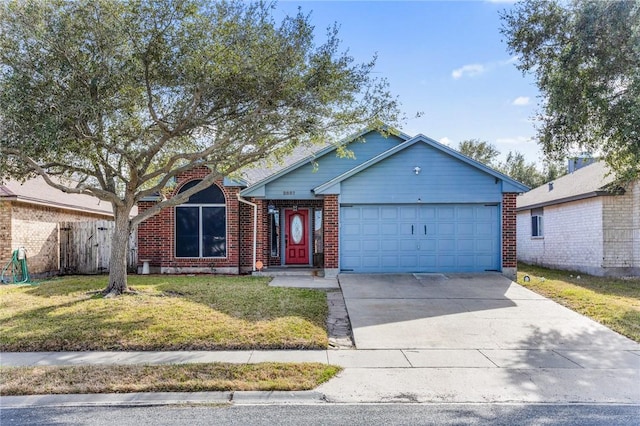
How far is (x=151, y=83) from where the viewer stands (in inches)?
390

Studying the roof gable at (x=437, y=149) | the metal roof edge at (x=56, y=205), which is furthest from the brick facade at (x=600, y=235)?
the metal roof edge at (x=56, y=205)

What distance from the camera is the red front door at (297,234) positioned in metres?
17.2

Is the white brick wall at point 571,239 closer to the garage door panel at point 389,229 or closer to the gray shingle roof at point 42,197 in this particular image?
the garage door panel at point 389,229

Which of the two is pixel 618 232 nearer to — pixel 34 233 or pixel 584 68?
pixel 584 68

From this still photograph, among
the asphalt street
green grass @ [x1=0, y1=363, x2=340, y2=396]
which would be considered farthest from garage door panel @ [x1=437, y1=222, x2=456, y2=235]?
the asphalt street

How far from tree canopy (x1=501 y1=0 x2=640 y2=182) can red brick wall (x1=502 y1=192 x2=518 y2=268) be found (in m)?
2.64

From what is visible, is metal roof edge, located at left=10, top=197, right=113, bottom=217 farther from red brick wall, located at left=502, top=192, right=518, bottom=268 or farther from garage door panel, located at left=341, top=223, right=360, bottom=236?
red brick wall, located at left=502, top=192, right=518, bottom=268

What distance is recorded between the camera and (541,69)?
11602 millimetres

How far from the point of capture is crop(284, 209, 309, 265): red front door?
17.2 m

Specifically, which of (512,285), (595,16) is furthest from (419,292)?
(595,16)

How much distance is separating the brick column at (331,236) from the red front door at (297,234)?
277 centimetres

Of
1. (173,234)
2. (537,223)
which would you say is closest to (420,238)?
(173,234)

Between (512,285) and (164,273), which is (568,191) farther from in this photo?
(164,273)

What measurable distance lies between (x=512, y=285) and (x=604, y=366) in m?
6.44
